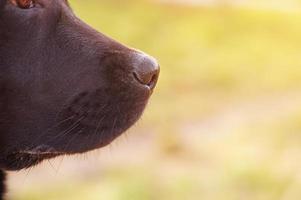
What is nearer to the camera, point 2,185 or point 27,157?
point 27,157

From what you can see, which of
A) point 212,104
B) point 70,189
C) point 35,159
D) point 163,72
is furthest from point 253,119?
point 35,159

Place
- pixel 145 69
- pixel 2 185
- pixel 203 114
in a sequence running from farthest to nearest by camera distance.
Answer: pixel 203 114 < pixel 2 185 < pixel 145 69

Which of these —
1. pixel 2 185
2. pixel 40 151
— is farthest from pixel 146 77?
pixel 2 185

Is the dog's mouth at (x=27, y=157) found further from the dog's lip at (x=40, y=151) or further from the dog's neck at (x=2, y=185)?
the dog's neck at (x=2, y=185)

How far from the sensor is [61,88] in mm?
3352

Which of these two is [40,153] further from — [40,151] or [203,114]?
[203,114]

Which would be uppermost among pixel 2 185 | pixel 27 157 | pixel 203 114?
pixel 27 157

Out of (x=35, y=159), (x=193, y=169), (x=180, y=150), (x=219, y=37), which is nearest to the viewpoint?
(x=35, y=159)

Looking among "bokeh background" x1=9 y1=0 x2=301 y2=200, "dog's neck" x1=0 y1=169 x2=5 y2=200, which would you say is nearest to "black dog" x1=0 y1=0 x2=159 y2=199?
"dog's neck" x1=0 y1=169 x2=5 y2=200

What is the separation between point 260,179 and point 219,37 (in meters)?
3.63

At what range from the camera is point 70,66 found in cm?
337

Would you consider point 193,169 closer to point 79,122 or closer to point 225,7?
point 225,7

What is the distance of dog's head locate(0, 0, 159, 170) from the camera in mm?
3326

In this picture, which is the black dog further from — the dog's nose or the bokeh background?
the bokeh background
